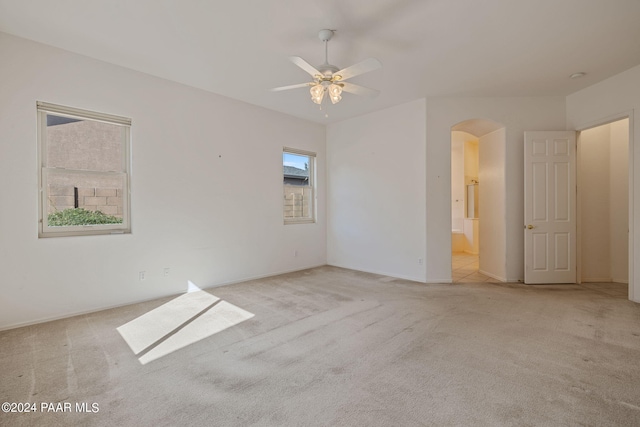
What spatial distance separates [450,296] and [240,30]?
13.4ft

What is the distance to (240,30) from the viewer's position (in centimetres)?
281

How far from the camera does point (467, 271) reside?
5.45 metres

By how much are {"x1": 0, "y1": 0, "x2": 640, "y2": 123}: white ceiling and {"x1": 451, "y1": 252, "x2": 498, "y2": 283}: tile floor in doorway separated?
306 centimetres

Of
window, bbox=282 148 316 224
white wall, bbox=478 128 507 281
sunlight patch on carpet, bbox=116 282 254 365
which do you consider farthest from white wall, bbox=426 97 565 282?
sunlight patch on carpet, bbox=116 282 254 365

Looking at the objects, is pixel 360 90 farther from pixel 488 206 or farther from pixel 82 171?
pixel 488 206

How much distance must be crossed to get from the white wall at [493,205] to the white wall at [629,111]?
44.5 inches

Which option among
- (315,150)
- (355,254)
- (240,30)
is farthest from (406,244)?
(240,30)

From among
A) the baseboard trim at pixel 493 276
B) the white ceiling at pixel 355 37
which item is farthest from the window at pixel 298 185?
the baseboard trim at pixel 493 276

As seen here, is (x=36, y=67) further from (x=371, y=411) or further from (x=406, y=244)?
(x=406, y=244)

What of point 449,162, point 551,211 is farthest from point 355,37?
point 551,211

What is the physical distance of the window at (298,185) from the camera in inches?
220

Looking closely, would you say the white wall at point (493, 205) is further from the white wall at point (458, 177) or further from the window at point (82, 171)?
the window at point (82, 171)

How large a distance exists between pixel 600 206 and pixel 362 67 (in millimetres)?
4843

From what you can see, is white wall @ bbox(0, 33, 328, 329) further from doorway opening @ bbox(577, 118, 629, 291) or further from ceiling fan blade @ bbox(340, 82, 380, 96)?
doorway opening @ bbox(577, 118, 629, 291)
